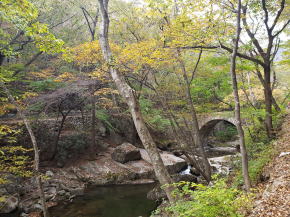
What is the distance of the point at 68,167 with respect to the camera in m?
12.9

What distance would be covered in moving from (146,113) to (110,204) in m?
5.49

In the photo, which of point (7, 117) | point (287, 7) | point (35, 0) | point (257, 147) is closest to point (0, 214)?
point (7, 117)

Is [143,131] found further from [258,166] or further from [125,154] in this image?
[125,154]

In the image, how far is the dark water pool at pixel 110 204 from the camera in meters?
8.41

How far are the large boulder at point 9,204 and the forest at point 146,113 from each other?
1.5 inches

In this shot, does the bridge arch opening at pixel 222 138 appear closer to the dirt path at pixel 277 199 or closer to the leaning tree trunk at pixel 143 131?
the dirt path at pixel 277 199

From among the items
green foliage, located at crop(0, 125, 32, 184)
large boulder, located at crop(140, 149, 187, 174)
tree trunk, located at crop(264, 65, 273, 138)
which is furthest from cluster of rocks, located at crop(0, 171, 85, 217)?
tree trunk, located at crop(264, 65, 273, 138)

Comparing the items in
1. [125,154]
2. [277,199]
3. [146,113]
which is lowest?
[125,154]

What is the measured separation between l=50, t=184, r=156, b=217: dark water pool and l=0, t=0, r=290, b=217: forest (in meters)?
0.07

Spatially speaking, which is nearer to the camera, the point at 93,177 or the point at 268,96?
the point at 268,96

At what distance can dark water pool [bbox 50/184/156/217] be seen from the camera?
8.41 m

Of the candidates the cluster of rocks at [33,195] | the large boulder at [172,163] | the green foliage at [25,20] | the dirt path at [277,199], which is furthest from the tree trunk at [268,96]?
the cluster of rocks at [33,195]

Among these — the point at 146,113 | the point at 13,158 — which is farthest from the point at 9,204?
the point at 146,113

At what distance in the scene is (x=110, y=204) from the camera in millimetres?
9336
